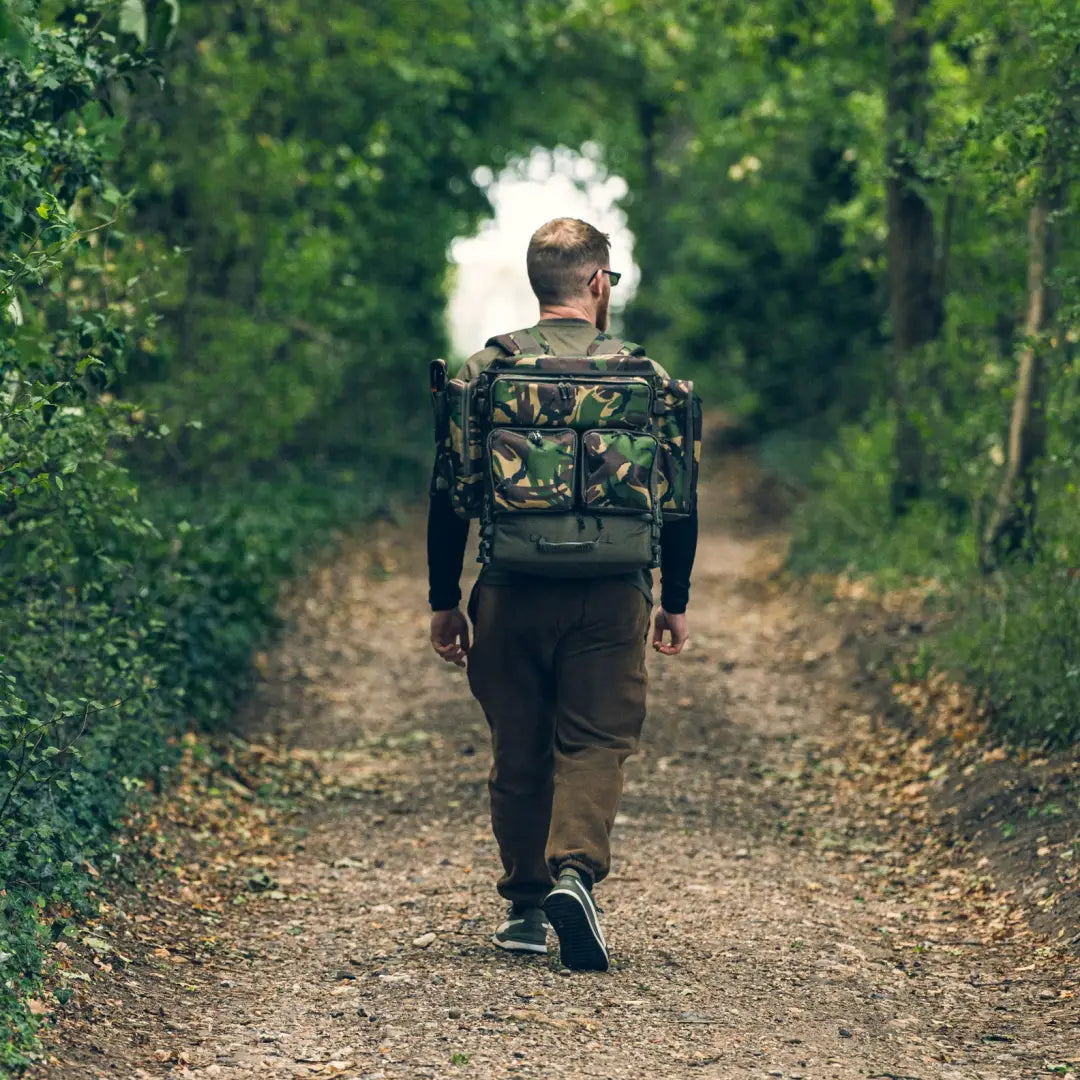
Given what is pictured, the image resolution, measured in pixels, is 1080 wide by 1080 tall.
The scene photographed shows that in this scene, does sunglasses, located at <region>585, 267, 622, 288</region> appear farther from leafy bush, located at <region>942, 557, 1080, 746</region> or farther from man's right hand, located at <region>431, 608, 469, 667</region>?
leafy bush, located at <region>942, 557, 1080, 746</region>

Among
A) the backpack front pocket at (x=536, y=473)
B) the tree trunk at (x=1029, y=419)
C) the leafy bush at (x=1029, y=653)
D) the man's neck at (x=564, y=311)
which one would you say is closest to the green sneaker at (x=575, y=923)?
the backpack front pocket at (x=536, y=473)

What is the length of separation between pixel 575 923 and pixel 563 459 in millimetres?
1496

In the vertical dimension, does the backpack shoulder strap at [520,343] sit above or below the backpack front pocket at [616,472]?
above

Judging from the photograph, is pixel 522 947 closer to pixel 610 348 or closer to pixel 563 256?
pixel 610 348

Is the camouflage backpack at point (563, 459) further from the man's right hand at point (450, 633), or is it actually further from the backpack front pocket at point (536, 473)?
the man's right hand at point (450, 633)

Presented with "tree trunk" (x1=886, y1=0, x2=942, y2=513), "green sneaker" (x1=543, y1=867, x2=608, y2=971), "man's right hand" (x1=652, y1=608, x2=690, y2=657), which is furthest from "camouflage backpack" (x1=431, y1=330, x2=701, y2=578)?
"tree trunk" (x1=886, y1=0, x2=942, y2=513)

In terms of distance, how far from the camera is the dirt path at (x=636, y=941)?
4457 mm

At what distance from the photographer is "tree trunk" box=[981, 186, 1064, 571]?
9.76 metres

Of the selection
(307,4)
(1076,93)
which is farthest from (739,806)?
(307,4)

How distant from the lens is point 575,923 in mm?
4867

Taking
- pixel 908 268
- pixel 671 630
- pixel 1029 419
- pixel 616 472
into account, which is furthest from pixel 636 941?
pixel 908 268

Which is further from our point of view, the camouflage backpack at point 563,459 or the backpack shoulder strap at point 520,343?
the backpack shoulder strap at point 520,343

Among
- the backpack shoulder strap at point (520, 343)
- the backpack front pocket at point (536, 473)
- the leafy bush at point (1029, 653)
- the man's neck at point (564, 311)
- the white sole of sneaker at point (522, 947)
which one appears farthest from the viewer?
the leafy bush at point (1029, 653)

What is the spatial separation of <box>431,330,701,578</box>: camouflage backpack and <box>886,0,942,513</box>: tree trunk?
27.9ft
